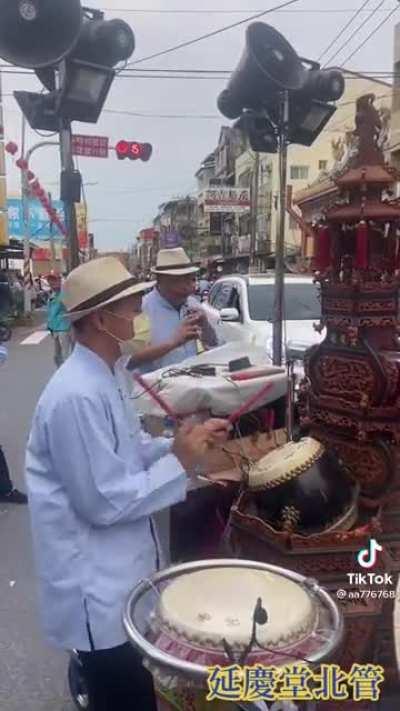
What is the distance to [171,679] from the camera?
146 centimetres

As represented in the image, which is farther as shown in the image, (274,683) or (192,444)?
(192,444)

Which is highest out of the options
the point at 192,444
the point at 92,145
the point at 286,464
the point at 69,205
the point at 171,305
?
the point at 92,145

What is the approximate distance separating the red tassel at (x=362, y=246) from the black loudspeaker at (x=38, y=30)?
2.22 meters

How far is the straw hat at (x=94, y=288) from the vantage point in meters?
1.87

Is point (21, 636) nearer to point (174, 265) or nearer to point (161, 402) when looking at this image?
point (161, 402)

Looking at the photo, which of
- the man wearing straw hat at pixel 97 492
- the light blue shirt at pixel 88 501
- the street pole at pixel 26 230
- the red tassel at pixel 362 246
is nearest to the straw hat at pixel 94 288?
the man wearing straw hat at pixel 97 492

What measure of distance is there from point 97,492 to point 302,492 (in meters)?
1.06

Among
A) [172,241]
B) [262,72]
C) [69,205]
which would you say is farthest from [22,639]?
[172,241]

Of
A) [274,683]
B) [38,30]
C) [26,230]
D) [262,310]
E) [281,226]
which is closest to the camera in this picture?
[274,683]

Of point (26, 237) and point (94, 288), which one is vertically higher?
point (26, 237)

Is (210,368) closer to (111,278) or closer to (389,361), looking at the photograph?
(389,361)

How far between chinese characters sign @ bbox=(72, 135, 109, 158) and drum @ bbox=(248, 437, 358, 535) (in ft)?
17.2

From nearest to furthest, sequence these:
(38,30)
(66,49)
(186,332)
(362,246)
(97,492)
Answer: (97,492) → (362,246) → (186,332) → (38,30) → (66,49)

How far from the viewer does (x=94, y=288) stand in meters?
1.88
